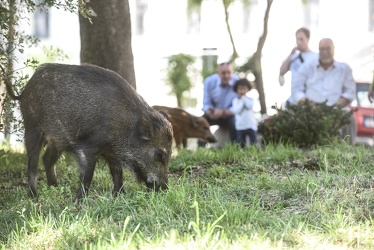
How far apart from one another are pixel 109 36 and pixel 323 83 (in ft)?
11.3

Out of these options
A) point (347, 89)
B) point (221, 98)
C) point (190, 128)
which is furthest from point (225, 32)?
point (347, 89)

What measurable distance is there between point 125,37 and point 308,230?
5.58m

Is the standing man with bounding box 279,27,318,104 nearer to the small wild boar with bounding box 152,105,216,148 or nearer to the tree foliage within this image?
the small wild boar with bounding box 152,105,216,148

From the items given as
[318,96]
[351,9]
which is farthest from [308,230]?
[351,9]

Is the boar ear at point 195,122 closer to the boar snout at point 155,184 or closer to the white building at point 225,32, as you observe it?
the boar snout at point 155,184

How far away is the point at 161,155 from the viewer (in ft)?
24.1

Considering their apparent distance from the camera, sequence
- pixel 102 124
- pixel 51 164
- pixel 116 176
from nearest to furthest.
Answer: pixel 102 124 → pixel 116 176 → pixel 51 164

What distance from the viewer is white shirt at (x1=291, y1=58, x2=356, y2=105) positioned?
11883 millimetres

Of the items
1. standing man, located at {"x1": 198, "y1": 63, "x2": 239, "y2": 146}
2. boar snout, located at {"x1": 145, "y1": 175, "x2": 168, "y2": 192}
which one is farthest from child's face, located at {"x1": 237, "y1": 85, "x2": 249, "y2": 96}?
boar snout, located at {"x1": 145, "y1": 175, "x2": 168, "y2": 192}

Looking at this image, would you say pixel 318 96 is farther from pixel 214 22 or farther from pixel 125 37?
pixel 214 22

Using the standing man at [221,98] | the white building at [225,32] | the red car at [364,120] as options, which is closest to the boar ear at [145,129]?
the standing man at [221,98]

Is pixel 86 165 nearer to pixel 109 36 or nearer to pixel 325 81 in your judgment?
pixel 109 36

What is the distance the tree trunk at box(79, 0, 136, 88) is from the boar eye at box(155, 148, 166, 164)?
3.25 meters

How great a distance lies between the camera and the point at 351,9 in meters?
25.5
